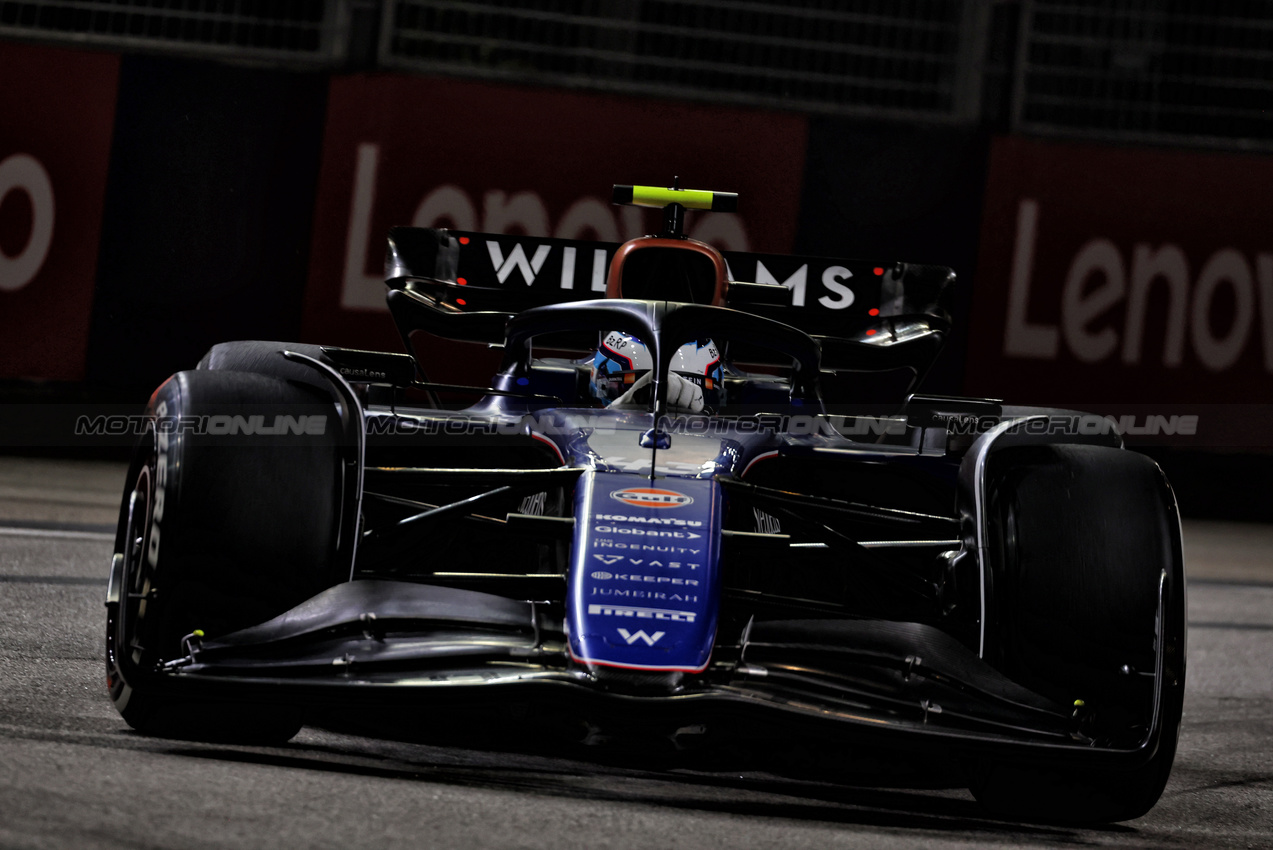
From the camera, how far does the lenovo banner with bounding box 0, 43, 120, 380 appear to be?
9.47 meters

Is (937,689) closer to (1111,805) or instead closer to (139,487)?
(1111,805)

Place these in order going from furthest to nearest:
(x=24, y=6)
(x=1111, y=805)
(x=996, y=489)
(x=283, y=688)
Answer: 1. (x=24, y=6)
2. (x=996, y=489)
3. (x=1111, y=805)
4. (x=283, y=688)

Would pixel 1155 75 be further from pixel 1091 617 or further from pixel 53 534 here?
pixel 1091 617

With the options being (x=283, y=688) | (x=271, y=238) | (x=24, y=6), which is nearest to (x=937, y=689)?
(x=283, y=688)

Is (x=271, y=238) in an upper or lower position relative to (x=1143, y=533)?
upper

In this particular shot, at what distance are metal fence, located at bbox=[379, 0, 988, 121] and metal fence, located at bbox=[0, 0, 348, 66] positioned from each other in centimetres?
49

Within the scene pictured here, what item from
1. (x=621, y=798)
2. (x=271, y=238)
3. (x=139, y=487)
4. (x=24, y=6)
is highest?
(x=24, y=6)

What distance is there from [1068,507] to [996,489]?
0.56ft

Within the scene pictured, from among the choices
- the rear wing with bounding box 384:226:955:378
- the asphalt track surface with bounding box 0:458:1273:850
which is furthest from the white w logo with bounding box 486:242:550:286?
the asphalt track surface with bounding box 0:458:1273:850

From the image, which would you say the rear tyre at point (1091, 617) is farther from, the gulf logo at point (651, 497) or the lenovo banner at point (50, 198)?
the lenovo banner at point (50, 198)

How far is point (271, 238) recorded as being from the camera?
9.99 meters

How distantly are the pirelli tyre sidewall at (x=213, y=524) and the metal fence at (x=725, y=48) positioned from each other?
7274 millimetres

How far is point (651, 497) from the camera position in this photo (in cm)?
319

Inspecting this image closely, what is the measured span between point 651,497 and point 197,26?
8.05 meters
